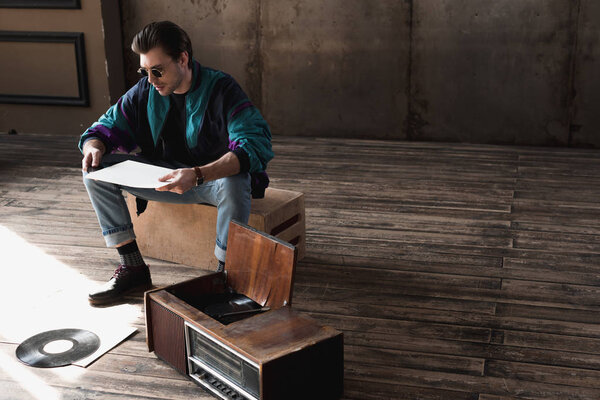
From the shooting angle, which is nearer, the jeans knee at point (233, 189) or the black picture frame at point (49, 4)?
the jeans knee at point (233, 189)

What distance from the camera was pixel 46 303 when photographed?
2.88 m

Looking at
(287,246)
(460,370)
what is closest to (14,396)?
(287,246)

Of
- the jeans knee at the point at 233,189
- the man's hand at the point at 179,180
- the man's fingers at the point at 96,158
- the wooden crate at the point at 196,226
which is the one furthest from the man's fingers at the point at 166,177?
the wooden crate at the point at 196,226

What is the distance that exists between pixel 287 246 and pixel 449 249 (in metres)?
1.45

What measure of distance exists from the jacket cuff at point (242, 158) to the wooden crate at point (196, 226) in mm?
331

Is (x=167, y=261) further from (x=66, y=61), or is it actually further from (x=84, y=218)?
(x=66, y=61)

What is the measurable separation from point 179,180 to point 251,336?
701 mm

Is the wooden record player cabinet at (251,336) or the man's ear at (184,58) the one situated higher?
the man's ear at (184,58)

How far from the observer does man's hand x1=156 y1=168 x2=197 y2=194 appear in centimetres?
246

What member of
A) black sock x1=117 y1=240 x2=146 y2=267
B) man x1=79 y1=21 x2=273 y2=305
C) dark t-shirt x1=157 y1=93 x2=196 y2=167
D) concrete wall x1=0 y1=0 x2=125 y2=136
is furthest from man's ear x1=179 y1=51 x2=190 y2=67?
concrete wall x1=0 y1=0 x2=125 y2=136

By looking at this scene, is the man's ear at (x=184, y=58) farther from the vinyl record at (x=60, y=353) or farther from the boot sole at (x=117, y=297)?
the vinyl record at (x=60, y=353)

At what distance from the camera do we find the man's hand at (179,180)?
2463mm

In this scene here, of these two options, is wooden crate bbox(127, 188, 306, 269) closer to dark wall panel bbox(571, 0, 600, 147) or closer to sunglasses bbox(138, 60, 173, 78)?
sunglasses bbox(138, 60, 173, 78)

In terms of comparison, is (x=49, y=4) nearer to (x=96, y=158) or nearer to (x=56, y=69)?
(x=56, y=69)
